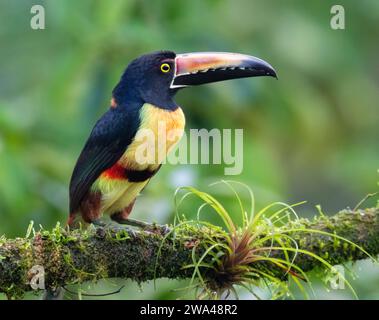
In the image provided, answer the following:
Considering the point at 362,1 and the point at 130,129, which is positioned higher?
the point at 362,1

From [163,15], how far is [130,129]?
2.36 m

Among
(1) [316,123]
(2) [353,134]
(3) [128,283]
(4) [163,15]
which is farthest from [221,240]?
(2) [353,134]

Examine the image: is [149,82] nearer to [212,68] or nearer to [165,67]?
[165,67]

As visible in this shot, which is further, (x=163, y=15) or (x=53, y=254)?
(x=163, y=15)

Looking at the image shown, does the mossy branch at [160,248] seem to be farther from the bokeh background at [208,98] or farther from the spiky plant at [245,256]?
the bokeh background at [208,98]

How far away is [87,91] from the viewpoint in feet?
21.9

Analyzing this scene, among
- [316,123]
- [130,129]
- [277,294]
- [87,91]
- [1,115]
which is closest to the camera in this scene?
[277,294]

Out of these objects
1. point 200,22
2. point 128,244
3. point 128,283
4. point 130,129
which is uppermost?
point 200,22

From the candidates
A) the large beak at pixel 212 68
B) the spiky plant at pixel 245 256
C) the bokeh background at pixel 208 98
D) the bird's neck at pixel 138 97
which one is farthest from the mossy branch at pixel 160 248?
the large beak at pixel 212 68

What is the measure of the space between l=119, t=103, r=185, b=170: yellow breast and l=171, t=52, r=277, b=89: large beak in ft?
1.07

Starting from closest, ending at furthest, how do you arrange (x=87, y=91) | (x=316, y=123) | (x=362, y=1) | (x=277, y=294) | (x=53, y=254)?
(x=53, y=254) → (x=277, y=294) → (x=87, y=91) → (x=316, y=123) → (x=362, y=1)

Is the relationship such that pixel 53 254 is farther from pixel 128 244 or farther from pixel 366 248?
pixel 366 248

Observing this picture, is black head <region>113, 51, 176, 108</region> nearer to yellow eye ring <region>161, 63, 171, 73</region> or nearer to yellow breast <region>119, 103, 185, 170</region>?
yellow eye ring <region>161, 63, 171, 73</region>

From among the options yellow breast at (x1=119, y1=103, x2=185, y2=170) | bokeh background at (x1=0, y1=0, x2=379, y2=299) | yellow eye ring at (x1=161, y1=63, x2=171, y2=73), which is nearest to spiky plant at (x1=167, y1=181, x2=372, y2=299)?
bokeh background at (x1=0, y1=0, x2=379, y2=299)
